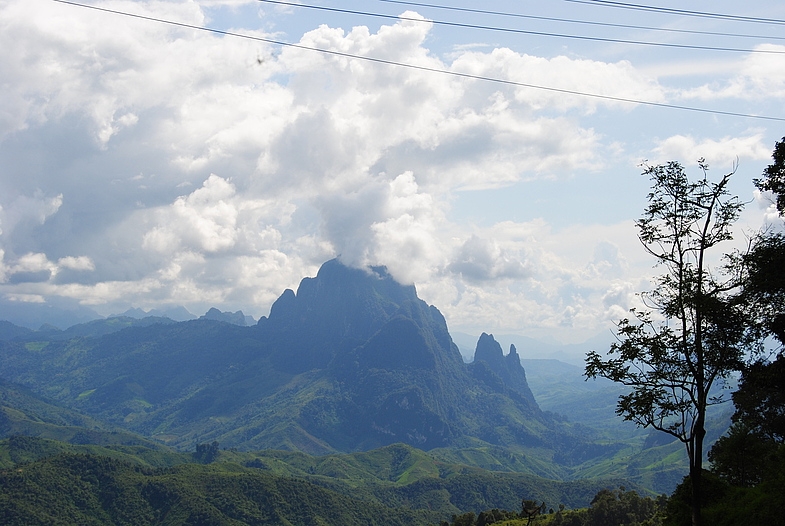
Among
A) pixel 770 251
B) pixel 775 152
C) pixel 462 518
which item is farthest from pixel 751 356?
pixel 462 518

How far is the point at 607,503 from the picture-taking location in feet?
364

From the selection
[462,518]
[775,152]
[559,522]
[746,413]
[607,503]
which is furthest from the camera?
[462,518]

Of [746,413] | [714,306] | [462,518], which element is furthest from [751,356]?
[462,518]

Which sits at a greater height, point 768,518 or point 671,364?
point 671,364

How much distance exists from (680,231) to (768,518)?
1411 cm

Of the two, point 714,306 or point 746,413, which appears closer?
point 714,306

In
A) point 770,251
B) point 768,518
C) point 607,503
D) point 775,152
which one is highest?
point 775,152

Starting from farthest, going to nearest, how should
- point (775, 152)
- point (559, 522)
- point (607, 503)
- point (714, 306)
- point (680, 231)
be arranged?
point (559, 522) → point (607, 503) → point (775, 152) → point (680, 231) → point (714, 306)

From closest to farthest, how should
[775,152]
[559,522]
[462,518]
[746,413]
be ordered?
[775,152] < [746,413] < [559,522] < [462,518]

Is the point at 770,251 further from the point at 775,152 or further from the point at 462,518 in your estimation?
the point at 462,518

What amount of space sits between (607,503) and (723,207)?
97632mm

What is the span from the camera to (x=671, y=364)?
28.5m

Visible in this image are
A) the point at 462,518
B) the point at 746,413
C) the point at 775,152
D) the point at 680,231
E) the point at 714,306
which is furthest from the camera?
the point at 462,518

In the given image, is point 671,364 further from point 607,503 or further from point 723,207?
point 607,503
